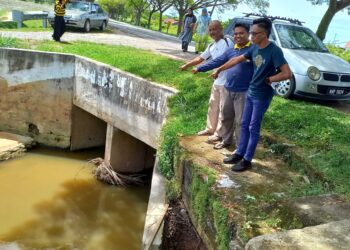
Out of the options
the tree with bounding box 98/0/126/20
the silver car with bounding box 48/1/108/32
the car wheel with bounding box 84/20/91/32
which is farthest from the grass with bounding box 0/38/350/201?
the tree with bounding box 98/0/126/20

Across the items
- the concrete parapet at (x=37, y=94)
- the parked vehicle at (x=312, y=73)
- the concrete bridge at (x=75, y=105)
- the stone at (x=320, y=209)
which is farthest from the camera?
the concrete parapet at (x=37, y=94)

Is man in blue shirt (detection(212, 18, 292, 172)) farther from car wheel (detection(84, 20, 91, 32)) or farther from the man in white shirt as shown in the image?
car wheel (detection(84, 20, 91, 32))

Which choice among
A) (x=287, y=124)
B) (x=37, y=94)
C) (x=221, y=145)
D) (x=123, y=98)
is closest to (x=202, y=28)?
(x=123, y=98)

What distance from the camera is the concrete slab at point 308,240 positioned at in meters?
3.29

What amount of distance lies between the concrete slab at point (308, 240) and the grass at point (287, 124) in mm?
1366

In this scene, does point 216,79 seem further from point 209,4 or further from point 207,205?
point 209,4

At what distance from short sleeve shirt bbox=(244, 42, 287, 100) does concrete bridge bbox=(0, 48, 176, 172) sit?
5607 mm

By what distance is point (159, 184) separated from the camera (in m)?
7.21

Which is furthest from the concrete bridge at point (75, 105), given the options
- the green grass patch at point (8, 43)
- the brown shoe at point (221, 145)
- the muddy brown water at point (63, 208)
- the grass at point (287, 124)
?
the brown shoe at point (221, 145)

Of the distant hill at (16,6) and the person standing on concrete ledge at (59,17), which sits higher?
the person standing on concrete ledge at (59,17)

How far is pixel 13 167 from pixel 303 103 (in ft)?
25.2

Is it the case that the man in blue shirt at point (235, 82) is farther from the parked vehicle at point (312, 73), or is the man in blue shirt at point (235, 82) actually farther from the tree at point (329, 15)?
the tree at point (329, 15)

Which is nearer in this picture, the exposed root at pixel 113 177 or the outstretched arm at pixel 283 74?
the outstretched arm at pixel 283 74

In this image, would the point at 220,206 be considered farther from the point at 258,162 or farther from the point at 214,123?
the point at 214,123
